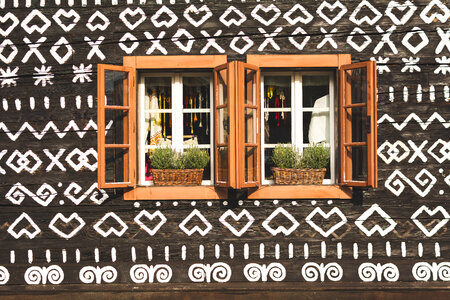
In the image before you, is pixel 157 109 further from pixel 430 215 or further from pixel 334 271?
pixel 430 215

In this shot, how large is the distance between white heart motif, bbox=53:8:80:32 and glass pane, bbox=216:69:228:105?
1.75 metres

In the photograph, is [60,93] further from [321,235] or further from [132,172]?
[321,235]

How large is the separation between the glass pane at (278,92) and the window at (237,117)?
0.01 m

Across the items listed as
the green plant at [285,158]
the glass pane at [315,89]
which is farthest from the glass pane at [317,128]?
the green plant at [285,158]

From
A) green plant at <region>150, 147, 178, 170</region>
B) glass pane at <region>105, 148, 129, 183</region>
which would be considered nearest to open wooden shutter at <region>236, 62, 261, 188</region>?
green plant at <region>150, 147, 178, 170</region>

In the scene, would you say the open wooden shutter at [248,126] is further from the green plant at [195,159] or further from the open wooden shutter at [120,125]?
the open wooden shutter at [120,125]

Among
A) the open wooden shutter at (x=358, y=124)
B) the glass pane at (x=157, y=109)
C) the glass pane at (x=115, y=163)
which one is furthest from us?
the glass pane at (x=157, y=109)

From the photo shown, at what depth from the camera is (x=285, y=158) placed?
17.3ft

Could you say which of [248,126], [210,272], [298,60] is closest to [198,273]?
[210,272]

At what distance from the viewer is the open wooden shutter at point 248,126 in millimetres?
4988

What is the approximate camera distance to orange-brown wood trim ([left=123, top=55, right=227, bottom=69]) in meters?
5.27

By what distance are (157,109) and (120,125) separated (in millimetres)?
510

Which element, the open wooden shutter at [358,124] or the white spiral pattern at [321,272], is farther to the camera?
the white spiral pattern at [321,272]

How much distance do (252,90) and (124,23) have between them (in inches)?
64.5
